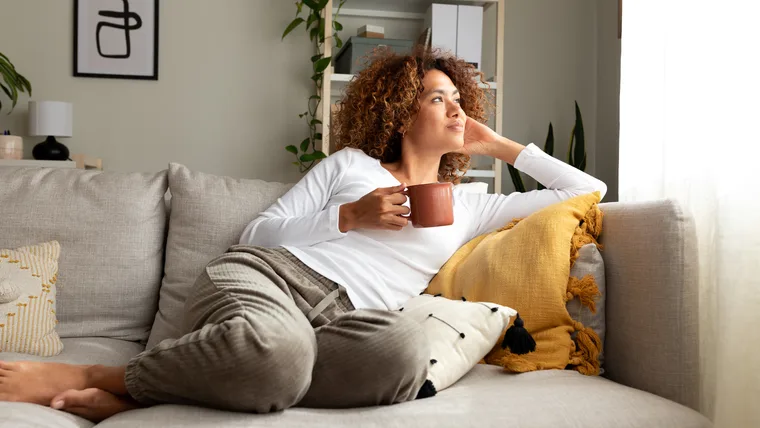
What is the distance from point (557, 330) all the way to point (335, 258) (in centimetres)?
53

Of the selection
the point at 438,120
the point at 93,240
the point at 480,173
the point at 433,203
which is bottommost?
the point at 93,240

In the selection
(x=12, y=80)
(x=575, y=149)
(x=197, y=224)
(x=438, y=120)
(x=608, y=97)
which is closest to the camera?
(x=197, y=224)

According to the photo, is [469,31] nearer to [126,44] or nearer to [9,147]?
[126,44]

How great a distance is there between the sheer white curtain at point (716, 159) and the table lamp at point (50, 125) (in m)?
2.61

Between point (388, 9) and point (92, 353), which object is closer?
point (92, 353)

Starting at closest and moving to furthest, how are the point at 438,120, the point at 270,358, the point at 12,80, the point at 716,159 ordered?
1. the point at 270,358
2. the point at 716,159
3. the point at 438,120
4. the point at 12,80

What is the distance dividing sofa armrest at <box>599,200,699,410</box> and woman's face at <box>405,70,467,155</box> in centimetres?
55

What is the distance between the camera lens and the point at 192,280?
1.86 meters

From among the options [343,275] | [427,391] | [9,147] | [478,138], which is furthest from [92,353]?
[9,147]

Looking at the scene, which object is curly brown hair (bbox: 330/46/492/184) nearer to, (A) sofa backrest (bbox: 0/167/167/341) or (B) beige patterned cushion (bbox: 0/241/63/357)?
(A) sofa backrest (bbox: 0/167/167/341)

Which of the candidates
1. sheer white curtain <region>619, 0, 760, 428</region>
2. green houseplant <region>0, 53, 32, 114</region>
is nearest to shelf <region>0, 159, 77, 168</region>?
green houseplant <region>0, 53, 32, 114</region>

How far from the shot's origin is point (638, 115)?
1.92 m

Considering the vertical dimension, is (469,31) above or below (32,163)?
above

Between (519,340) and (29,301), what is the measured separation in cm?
113
